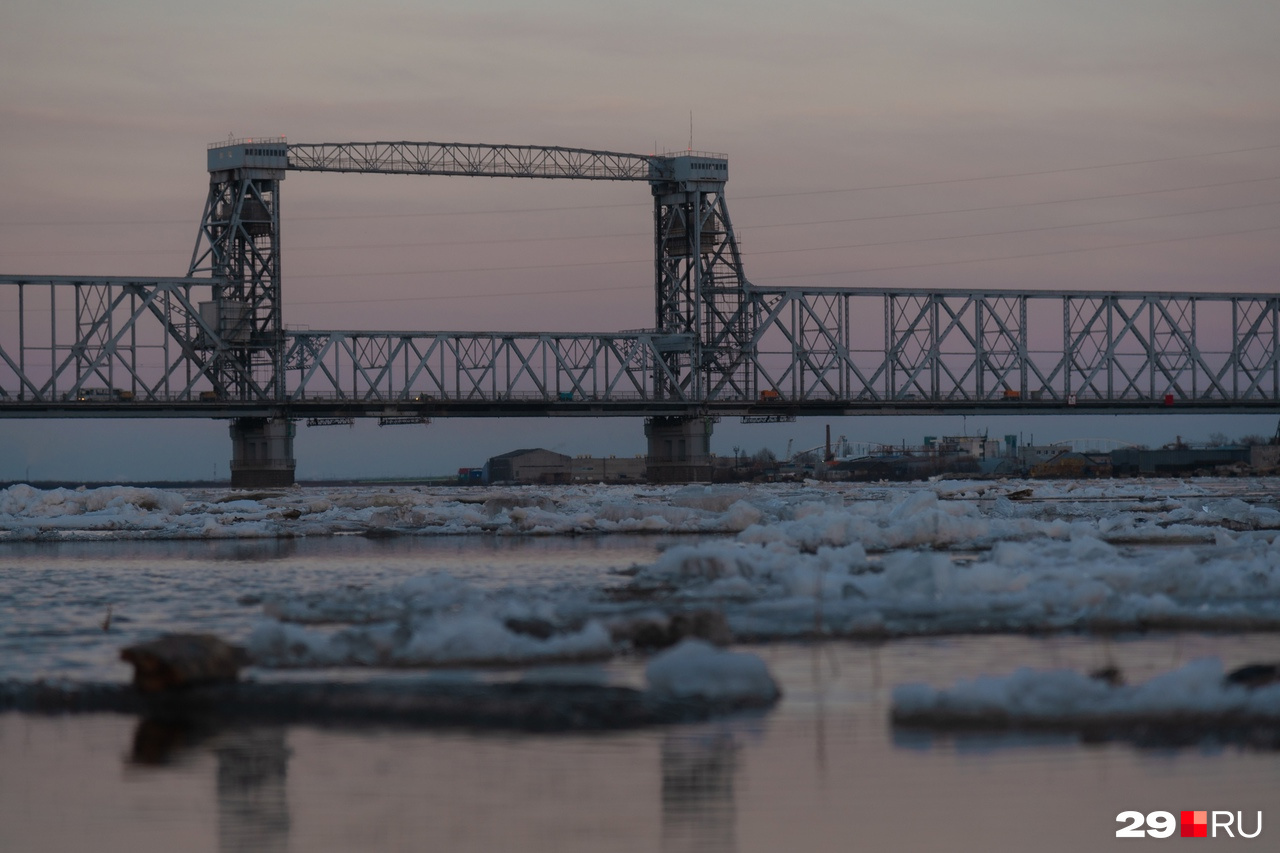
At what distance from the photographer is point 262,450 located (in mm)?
98500

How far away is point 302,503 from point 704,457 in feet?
201

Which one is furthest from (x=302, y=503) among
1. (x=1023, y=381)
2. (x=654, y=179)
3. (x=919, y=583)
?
(x=1023, y=381)

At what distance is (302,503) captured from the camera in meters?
49.1

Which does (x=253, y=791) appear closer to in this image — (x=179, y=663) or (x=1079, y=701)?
(x=179, y=663)

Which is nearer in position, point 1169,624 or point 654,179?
point 1169,624

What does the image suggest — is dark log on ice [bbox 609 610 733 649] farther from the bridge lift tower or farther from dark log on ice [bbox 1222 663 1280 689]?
the bridge lift tower

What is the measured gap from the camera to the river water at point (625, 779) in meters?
8.15

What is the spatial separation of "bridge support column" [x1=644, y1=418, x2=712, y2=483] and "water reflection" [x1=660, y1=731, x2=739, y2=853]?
96.6 meters

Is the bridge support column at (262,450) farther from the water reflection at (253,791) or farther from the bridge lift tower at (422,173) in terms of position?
the water reflection at (253,791)

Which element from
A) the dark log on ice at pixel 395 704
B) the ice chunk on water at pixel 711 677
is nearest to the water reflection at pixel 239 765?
the dark log on ice at pixel 395 704

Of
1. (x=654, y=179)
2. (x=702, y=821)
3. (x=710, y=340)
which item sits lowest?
(x=702, y=821)

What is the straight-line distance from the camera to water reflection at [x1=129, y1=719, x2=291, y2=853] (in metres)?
8.22

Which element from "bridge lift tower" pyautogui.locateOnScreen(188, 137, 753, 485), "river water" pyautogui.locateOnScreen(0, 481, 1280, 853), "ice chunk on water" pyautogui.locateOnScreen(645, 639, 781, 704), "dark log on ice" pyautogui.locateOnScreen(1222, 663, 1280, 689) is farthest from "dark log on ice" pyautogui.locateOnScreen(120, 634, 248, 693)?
"bridge lift tower" pyautogui.locateOnScreen(188, 137, 753, 485)

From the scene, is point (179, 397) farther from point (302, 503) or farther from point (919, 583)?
point (919, 583)
